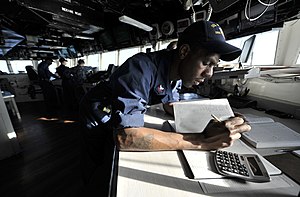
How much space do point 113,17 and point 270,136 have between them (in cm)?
496

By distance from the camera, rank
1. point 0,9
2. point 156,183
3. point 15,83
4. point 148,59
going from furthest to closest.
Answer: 1. point 15,83
2. point 0,9
3. point 148,59
4. point 156,183

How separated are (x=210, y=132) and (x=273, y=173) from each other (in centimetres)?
25

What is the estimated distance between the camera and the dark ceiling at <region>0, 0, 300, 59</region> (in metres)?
1.61

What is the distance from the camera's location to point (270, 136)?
0.79 m

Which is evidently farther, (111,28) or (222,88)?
(111,28)

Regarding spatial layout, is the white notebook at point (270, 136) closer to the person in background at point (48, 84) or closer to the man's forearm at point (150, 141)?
the man's forearm at point (150, 141)

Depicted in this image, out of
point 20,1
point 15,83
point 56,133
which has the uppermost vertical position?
point 20,1

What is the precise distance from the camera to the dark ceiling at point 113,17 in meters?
1.61

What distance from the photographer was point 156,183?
51 centimetres

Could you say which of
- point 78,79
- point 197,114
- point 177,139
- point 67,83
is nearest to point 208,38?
point 197,114

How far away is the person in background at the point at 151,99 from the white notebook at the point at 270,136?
0.14m

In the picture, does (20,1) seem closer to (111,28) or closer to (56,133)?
(56,133)

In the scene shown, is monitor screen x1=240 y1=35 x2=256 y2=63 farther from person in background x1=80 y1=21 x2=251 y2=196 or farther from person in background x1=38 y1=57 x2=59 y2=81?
person in background x1=38 y1=57 x2=59 y2=81

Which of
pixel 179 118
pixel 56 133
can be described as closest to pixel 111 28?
pixel 56 133
